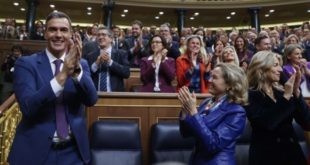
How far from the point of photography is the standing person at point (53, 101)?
1.39 m

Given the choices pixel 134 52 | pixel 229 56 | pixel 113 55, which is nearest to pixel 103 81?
pixel 113 55

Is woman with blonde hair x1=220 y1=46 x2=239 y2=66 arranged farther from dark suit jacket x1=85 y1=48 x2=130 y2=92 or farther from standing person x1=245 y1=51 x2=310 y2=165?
standing person x1=245 y1=51 x2=310 y2=165

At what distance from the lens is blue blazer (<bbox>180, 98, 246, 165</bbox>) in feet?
Answer: 5.48

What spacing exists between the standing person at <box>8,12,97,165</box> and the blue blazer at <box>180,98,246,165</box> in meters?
0.53

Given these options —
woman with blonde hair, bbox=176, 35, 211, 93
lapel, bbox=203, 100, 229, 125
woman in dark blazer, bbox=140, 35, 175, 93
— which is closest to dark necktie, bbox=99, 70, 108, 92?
woman in dark blazer, bbox=140, 35, 175, 93

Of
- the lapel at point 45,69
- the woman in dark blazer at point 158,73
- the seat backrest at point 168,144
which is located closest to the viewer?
the lapel at point 45,69

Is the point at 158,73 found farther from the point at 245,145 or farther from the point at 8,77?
the point at 8,77

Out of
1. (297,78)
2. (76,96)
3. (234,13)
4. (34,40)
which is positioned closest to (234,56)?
(297,78)

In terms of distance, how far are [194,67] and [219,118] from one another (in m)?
1.69

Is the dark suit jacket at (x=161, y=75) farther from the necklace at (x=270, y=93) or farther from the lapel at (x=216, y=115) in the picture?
the lapel at (x=216, y=115)

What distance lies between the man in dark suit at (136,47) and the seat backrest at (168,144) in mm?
1931

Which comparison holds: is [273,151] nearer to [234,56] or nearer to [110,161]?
[110,161]

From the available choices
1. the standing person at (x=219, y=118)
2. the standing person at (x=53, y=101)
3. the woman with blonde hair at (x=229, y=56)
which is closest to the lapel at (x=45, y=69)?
the standing person at (x=53, y=101)

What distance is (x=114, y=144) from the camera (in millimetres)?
2551
